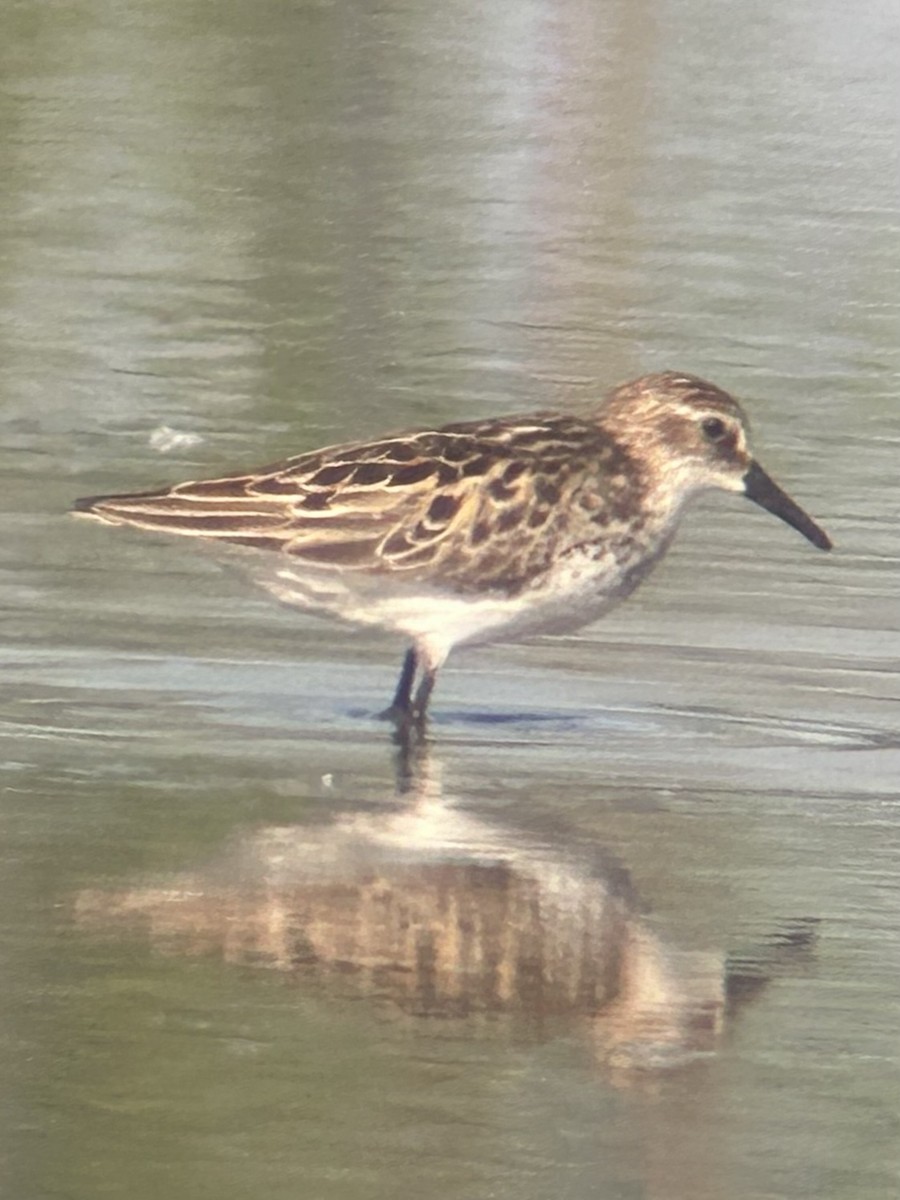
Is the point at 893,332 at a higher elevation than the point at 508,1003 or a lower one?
lower

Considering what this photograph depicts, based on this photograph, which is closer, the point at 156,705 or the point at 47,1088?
the point at 47,1088

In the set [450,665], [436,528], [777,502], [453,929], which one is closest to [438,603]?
[436,528]

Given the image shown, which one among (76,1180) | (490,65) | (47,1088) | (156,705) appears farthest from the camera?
(490,65)

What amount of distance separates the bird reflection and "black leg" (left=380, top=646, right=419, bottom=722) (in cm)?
92

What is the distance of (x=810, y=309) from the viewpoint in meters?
12.6

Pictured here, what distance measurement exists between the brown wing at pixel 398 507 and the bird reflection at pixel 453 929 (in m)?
1.12

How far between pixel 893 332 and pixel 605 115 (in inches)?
109

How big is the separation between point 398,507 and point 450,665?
810 millimetres

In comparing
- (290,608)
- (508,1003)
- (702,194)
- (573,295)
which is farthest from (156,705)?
(702,194)

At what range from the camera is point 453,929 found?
20.4 ft

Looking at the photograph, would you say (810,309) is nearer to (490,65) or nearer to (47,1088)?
(490,65)

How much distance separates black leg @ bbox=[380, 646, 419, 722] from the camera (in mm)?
7867

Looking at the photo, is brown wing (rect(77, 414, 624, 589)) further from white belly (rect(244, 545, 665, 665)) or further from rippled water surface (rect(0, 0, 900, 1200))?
rippled water surface (rect(0, 0, 900, 1200))

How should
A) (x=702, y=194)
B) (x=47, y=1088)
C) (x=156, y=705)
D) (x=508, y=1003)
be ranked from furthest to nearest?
(x=702, y=194)
(x=156, y=705)
(x=508, y=1003)
(x=47, y=1088)
